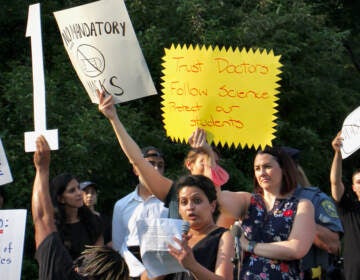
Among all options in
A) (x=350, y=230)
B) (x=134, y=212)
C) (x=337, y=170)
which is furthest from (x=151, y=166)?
(x=350, y=230)

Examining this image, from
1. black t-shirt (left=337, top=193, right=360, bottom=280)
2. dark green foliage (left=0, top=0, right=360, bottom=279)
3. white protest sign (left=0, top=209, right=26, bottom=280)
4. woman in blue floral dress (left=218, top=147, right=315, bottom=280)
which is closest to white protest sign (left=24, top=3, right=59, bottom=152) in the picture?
white protest sign (left=0, top=209, right=26, bottom=280)

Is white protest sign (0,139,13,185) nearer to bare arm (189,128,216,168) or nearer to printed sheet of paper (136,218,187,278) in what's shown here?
bare arm (189,128,216,168)

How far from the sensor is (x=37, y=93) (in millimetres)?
5000

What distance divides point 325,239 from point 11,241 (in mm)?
1905

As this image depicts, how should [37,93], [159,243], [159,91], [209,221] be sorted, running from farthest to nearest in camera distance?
[159,91]
[37,93]
[209,221]
[159,243]

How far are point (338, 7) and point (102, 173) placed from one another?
712 centimetres

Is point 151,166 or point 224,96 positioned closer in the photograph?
point 151,166

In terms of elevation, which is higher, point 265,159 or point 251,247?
point 265,159

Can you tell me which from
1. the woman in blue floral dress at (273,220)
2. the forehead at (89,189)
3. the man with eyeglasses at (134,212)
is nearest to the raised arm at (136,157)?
the woman in blue floral dress at (273,220)

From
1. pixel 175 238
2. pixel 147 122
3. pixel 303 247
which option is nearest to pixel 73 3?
pixel 147 122

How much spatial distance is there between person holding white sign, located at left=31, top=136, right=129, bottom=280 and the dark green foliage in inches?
154

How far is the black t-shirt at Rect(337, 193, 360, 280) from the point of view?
275 inches

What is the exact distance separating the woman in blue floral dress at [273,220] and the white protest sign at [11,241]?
48.2 inches

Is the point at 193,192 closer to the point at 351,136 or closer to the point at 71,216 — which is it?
the point at 71,216
